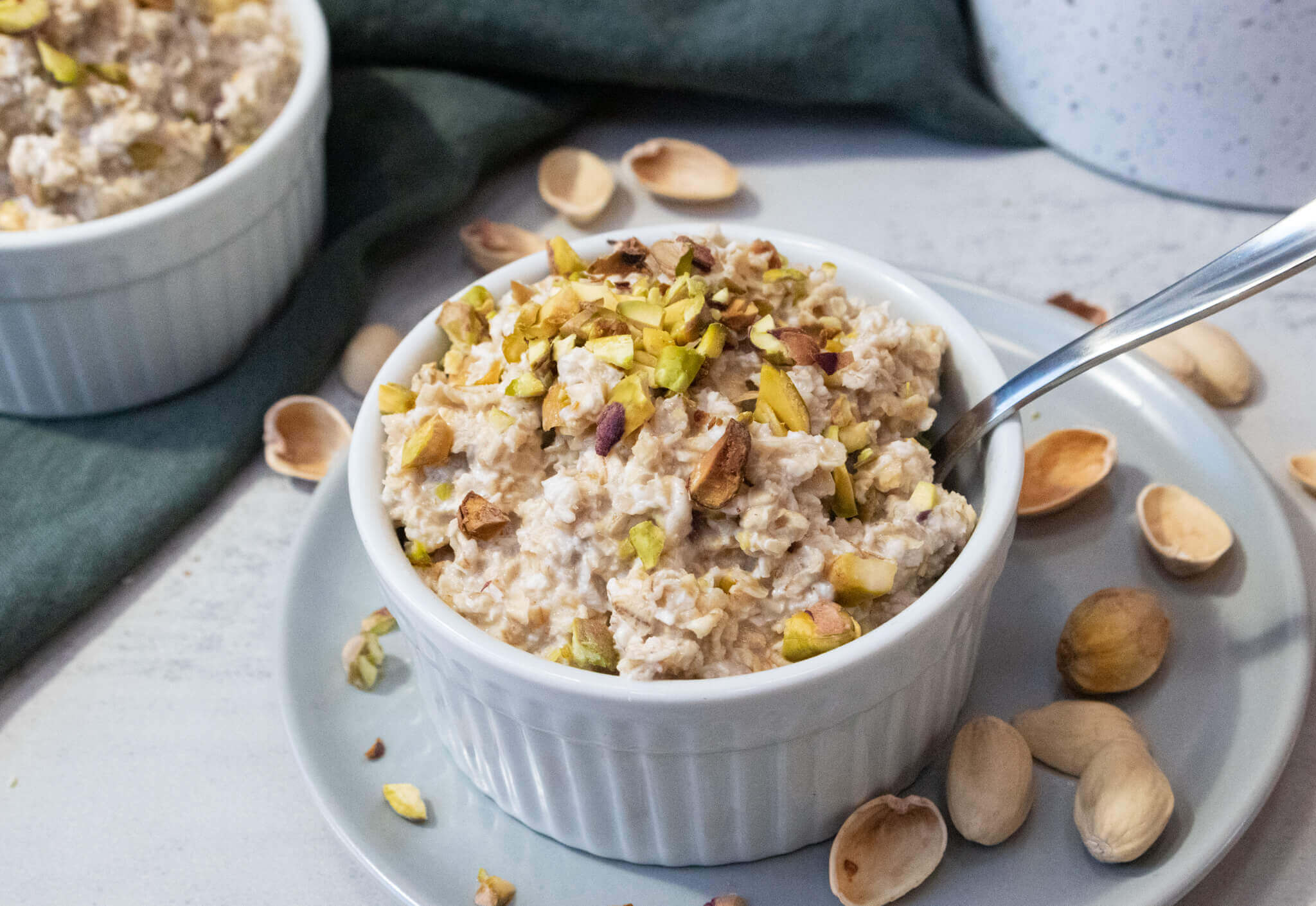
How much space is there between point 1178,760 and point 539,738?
506 millimetres

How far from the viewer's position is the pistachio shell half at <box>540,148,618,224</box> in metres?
1.64

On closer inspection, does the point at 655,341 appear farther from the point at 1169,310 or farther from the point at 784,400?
the point at 1169,310

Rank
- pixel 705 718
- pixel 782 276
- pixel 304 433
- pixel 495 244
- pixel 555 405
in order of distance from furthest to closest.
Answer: pixel 495 244
pixel 304 433
pixel 782 276
pixel 555 405
pixel 705 718

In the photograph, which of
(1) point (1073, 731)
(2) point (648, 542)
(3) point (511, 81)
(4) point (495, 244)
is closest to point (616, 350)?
(2) point (648, 542)

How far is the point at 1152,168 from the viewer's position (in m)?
1.59

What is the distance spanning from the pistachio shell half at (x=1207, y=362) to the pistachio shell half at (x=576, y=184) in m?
0.72

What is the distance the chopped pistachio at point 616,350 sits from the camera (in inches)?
35.8

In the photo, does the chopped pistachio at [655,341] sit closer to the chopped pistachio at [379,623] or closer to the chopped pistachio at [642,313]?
the chopped pistachio at [642,313]

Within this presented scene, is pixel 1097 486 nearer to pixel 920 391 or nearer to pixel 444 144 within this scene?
pixel 920 391

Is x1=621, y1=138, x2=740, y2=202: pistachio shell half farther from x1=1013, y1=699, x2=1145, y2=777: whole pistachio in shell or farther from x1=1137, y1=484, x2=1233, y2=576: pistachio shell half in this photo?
x1=1013, y1=699, x2=1145, y2=777: whole pistachio in shell

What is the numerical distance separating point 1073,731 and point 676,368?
17.0 inches

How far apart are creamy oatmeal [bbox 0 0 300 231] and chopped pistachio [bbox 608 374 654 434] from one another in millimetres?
669

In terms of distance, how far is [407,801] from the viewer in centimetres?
98

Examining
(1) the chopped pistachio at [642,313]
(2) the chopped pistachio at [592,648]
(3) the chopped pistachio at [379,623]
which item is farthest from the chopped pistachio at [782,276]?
(3) the chopped pistachio at [379,623]
